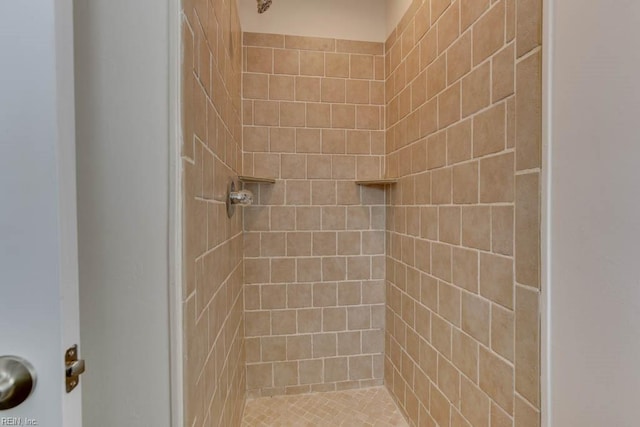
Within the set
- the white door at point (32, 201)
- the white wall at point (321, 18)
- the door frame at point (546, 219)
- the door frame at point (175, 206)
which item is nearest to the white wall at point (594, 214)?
the door frame at point (546, 219)

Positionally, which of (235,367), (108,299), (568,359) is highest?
(108,299)

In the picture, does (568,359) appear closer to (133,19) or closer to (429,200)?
(429,200)

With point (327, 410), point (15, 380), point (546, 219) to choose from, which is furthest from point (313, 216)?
point (15, 380)

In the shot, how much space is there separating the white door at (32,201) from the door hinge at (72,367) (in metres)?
0.01

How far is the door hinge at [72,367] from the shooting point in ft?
1.34

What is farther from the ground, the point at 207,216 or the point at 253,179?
the point at 253,179

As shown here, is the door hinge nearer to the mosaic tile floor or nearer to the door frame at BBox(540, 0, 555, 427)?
the door frame at BBox(540, 0, 555, 427)

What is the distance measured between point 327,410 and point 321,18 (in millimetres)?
2351

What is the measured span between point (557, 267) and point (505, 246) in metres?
0.25

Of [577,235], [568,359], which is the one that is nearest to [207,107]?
[577,235]

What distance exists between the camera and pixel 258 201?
182cm

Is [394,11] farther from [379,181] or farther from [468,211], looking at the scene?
[468,211]

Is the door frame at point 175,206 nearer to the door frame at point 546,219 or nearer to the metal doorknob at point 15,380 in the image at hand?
the metal doorknob at point 15,380

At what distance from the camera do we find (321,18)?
1846mm
